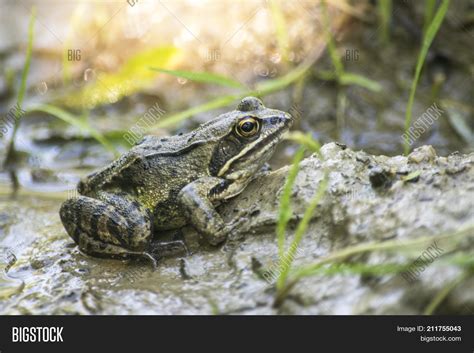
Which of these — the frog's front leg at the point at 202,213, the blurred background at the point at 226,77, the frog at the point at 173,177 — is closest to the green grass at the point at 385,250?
the frog's front leg at the point at 202,213

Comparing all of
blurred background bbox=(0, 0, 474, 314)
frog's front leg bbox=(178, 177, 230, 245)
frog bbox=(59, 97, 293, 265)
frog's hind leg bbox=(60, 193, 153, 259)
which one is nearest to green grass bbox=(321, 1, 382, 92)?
blurred background bbox=(0, 0, 474, 314)

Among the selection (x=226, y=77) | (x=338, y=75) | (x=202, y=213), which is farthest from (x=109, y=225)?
(x=338, y=75)

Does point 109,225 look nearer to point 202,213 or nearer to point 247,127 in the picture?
point 202,213

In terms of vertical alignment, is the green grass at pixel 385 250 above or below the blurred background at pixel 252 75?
below

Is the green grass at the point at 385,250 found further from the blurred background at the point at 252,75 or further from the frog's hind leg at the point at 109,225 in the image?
the blurred background at the point at 252,75
